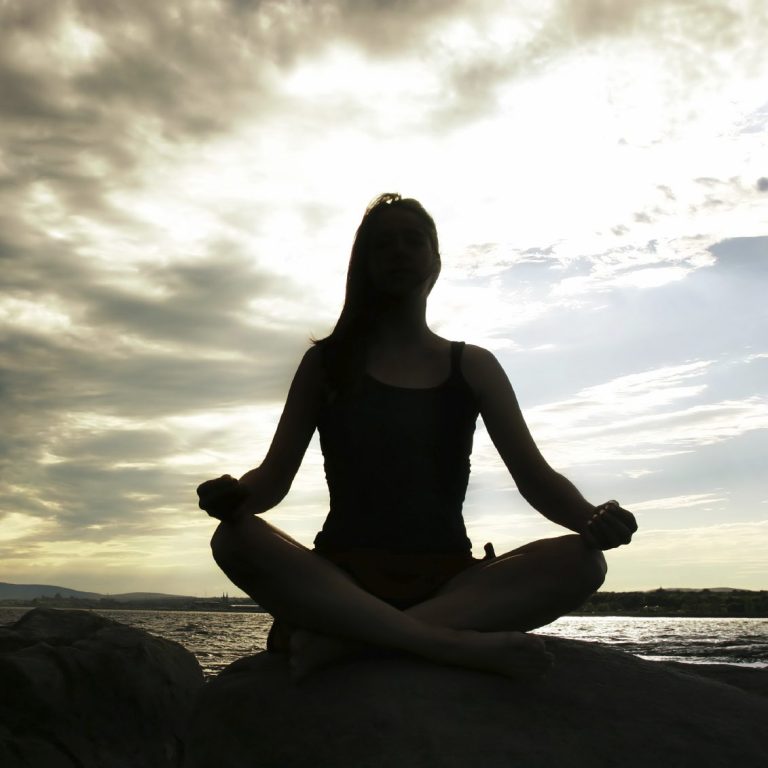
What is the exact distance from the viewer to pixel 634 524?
10.8ft

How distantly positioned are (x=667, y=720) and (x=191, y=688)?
14.4 feet

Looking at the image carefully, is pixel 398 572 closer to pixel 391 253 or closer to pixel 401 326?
pixel 401 326

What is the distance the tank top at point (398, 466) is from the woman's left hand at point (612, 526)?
719 mm

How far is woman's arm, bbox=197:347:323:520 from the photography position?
412cm

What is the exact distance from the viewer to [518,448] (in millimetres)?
4191

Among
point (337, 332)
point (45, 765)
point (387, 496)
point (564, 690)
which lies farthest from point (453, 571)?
point (45, 765)

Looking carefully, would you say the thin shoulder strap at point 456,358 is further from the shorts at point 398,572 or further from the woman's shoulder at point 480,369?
the shorts at point 398,572

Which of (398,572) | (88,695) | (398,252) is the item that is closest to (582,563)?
(398,572)

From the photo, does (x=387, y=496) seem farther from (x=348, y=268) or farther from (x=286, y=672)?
(x=348, y=268)

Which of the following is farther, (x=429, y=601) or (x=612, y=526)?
(x=429, y=601)

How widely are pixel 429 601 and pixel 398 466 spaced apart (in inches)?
26.2

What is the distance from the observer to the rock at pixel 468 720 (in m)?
2.99

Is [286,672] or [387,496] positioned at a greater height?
[387,496]

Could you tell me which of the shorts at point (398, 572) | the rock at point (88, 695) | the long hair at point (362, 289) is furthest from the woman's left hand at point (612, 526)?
the rock at point (88, 695)
